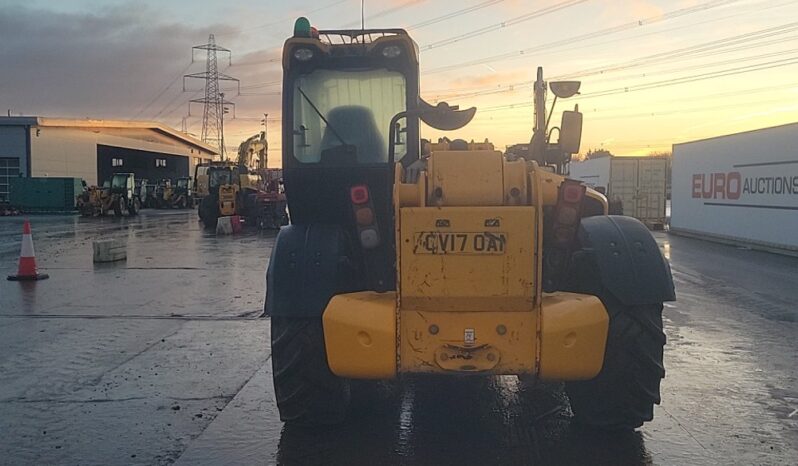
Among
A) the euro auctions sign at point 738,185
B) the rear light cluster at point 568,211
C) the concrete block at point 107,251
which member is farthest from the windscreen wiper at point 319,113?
the euro auctions sign at point 738,185

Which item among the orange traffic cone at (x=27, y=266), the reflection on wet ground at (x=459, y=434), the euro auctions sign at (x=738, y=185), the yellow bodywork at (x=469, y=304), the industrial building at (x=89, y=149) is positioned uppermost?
the industrial building at (x=89, y=149)

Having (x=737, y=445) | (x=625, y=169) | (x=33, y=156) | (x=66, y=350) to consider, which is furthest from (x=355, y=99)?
(x=33, y=156)

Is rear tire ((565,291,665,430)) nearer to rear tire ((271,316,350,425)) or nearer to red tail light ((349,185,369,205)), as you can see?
red tail light ((349,185,369,205))

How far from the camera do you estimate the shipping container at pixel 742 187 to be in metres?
18.3

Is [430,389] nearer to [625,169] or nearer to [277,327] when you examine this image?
[277,327]

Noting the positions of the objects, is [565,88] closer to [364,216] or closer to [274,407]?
[364,216]

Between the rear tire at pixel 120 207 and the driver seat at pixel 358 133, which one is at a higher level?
the driver seat at pixel 358 133

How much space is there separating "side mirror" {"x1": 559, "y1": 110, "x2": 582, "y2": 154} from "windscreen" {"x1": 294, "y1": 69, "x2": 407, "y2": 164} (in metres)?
1.22

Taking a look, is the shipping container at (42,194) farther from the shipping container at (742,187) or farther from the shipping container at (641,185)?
the shipping container at (742,187)

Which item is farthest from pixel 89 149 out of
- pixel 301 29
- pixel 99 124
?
pixel 301 29

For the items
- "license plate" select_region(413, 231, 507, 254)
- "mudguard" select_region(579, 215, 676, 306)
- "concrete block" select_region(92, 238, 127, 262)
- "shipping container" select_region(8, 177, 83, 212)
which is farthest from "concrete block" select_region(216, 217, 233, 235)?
"shipping container" select_region(8, 177, 83, 212)

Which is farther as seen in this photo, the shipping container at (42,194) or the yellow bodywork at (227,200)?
the shipping container at (42,194)

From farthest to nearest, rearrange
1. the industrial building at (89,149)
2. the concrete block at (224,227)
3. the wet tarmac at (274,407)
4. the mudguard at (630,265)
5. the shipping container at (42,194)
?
the industrial building at (89,149) → the shipping container at (42,194) → the concrete block at (224,227) → the wet tarmac at (274,407) → the mudguard at (630,265)

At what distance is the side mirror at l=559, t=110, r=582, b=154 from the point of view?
18.0 feet
